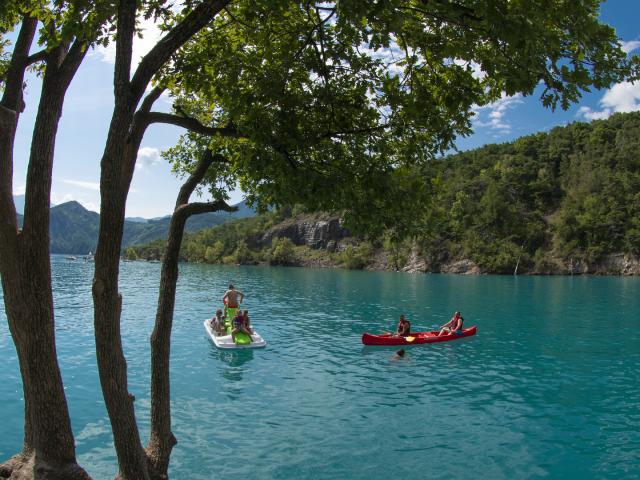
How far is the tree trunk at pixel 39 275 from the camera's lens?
25.1 feet

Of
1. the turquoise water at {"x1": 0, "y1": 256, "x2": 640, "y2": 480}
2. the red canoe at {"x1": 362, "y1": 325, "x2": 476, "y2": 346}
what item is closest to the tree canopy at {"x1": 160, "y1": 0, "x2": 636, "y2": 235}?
the turquoise water at {"x1": 0, "y1": 256, "x2": 640, "y2": 480}

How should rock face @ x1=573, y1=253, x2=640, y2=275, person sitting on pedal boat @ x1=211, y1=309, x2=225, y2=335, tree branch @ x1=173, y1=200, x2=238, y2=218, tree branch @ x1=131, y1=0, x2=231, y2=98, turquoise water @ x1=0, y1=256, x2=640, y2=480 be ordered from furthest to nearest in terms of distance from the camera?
rock face @ x1=573, y1=253, x2=640, y2=275 → person sitting on pedal boat @ x1=211, y1=309, x2=225, y2=335 → turquoise water @ x1=0, y1=256, x2=640, y2=480 → tree branch @ x1=173, y1=200, x2=238, y2=218 → tree branch @ x1=131, y1=0, x2=231, y2=98

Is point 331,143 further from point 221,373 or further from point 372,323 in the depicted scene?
point 372,323

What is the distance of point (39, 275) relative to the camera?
771 cm

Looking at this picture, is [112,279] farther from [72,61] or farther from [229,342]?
[229,342]

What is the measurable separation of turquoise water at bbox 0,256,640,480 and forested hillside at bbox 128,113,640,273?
3797 inches

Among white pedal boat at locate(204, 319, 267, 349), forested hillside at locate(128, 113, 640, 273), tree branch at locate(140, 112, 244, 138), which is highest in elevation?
forested hillside at locate(128, 113, 640, 273)

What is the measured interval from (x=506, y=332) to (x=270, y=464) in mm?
28055

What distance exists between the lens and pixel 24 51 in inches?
326

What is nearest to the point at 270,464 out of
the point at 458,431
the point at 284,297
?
the point at 458,431

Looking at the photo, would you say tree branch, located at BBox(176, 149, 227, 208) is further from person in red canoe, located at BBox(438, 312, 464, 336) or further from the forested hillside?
the forested hillside

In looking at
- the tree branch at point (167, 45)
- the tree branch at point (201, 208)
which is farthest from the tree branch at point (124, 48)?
the tree branch at point (201, 208)

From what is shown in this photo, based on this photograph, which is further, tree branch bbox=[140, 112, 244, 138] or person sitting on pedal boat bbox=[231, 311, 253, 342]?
person sitting on pedal boat bbox=[231, 311, 253, 342]

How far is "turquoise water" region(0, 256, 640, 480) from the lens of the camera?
1414cm
